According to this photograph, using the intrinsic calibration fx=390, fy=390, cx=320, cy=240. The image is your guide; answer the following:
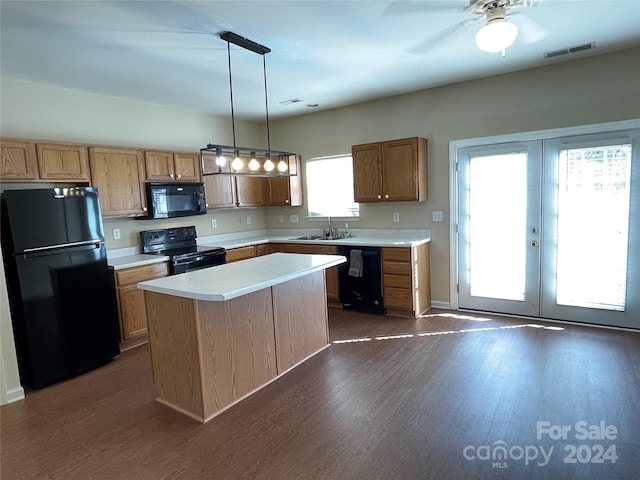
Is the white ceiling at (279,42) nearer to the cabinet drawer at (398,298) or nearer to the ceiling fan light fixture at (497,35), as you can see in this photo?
the ceiling fan light fixture at (497,35)

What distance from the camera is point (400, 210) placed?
4.88 metres

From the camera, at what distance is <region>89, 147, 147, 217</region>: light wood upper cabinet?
12.4 ft

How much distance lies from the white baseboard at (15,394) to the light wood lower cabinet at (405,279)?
136 inches

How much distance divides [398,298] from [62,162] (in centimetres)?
361

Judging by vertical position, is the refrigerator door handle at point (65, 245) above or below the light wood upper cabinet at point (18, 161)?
below

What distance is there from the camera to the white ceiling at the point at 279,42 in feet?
8.07

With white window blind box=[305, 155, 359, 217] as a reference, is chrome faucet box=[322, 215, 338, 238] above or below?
below

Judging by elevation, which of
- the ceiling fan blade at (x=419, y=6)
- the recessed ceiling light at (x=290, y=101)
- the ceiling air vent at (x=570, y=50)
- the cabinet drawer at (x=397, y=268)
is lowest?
the cabinet drawer at (x=397, y=268)

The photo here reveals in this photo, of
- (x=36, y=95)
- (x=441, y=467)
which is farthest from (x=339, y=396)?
(x=36, y=95)

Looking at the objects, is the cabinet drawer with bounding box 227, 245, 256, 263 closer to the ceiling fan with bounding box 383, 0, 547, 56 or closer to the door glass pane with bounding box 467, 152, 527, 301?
the door glass pane with bounding box 467, 152, 527, 301

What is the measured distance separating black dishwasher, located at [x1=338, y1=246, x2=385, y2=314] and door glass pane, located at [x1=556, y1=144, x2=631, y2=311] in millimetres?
1862

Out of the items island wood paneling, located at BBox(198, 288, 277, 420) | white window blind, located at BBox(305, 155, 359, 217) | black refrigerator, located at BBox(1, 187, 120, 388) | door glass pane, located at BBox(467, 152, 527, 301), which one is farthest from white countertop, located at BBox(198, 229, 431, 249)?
island wood paneling, located at BBox(198, 288, 277, 420)

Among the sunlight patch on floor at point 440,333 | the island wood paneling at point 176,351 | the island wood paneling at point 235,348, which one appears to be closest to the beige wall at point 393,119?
the sunlight patch on floor at point 440,333

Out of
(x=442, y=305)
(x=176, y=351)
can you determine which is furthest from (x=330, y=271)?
(x=176, y=351)
